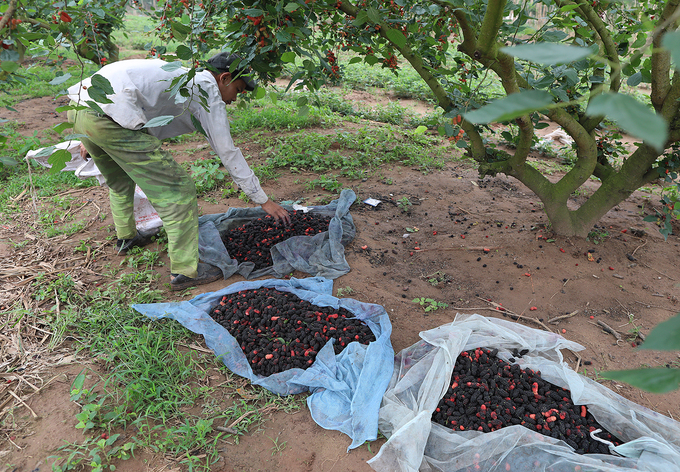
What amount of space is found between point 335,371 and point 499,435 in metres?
0.84

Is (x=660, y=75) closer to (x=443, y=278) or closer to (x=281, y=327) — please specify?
(x=443, y=278)

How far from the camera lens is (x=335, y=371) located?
2.25 m

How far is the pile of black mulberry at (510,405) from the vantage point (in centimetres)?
193

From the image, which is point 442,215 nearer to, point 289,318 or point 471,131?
point 471,131

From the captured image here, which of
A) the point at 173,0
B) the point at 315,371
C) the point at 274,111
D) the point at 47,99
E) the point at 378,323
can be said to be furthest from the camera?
the point at 47,99

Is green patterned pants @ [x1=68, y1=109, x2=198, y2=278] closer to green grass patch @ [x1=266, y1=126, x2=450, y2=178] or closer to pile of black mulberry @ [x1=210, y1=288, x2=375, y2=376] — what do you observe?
pile of black mulberry @ [x1=210, y1=288, x2=375, y2=376]

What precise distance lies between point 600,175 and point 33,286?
4.29 meters

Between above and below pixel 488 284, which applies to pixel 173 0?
above

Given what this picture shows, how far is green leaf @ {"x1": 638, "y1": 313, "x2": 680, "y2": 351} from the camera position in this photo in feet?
1.60

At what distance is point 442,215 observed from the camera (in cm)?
396

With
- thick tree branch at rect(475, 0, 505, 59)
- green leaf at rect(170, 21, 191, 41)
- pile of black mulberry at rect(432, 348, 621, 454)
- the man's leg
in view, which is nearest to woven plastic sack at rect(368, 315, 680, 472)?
pile of black mulberry at rect(432, 348, 621, 454)

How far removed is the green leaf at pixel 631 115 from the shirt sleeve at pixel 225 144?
2.57 m

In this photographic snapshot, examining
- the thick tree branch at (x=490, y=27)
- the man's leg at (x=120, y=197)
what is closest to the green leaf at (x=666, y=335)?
the thick tree branch at (x=490, y=27)

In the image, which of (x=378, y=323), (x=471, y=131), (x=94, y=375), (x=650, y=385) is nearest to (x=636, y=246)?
(x=471, y=131)
